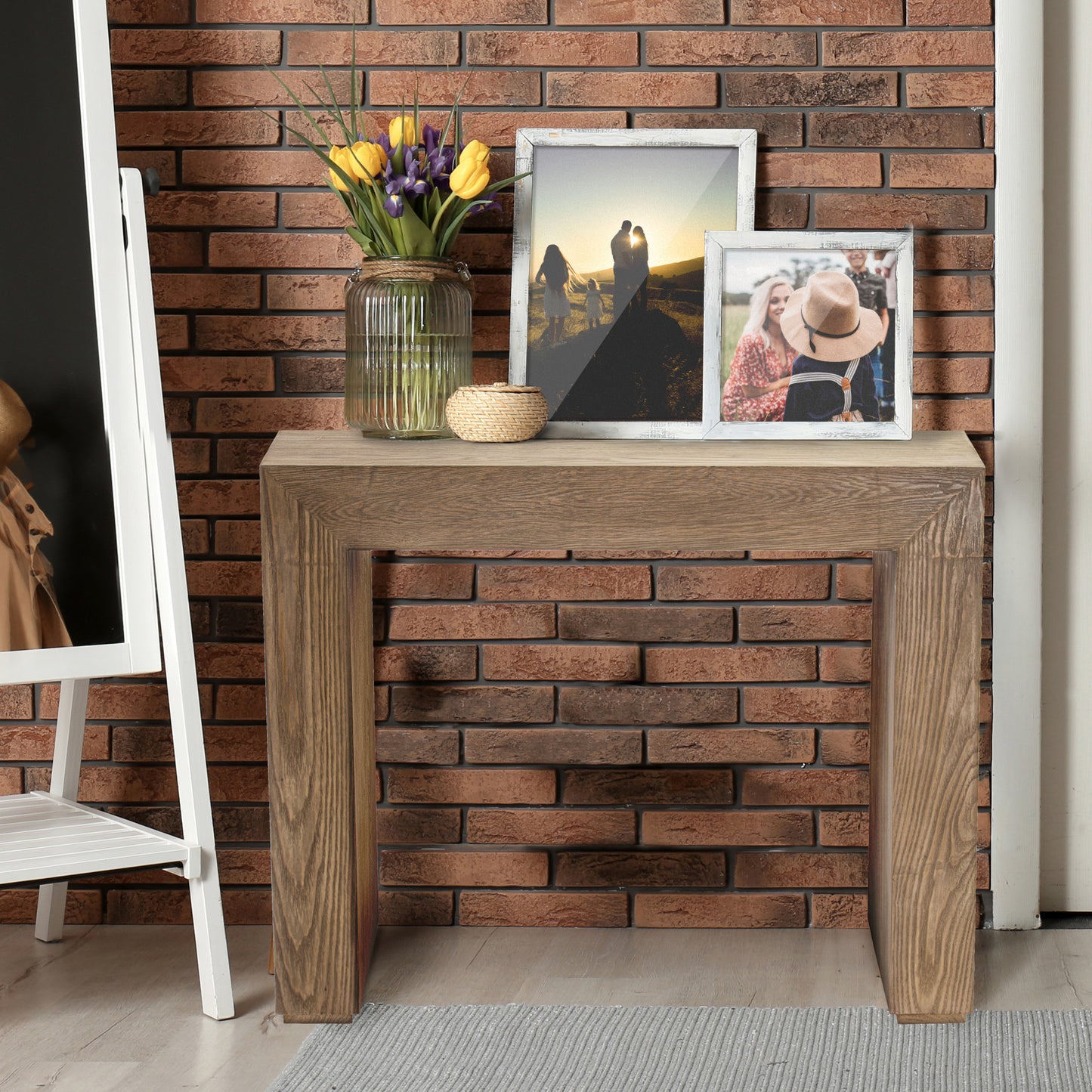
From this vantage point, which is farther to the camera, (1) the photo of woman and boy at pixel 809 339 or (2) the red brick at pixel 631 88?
(2) the red brick at pixel 631 88

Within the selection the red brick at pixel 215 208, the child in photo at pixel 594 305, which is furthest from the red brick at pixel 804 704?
the red brick at pixel 215 208

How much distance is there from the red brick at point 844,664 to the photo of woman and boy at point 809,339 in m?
0.47

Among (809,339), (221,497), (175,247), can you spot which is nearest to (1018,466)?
(809,339)

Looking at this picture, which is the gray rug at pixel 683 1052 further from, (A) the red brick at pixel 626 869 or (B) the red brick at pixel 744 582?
(B) the red brick at pixel 744 582

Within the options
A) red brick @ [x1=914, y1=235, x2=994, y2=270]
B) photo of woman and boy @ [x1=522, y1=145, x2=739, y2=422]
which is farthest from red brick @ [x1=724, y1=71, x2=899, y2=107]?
red brick @ [x1=914, y1=235, x2=994, y2=270]

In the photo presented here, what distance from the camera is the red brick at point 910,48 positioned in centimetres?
200

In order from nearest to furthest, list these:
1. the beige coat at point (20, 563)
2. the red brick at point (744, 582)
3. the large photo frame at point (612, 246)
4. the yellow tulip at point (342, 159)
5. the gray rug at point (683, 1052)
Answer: the gray rug at point (683, 1052) < the beige coat at point (20, 563) < the yellow tulip at point (342, 159) < the large photo frame at point (612, 246) < the red brick at point (744, 582)

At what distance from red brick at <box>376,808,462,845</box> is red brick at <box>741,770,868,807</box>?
1.76ft

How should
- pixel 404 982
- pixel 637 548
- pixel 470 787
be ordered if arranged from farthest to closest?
pixel 470 787
pixel 404 982
pixel 637 548

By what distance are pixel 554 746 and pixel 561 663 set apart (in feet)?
0.49

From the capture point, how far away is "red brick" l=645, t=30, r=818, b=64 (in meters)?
2.01

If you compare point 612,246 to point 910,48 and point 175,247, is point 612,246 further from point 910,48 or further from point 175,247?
point 175,247

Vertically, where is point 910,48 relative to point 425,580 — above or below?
above

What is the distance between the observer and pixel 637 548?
1683 mm
